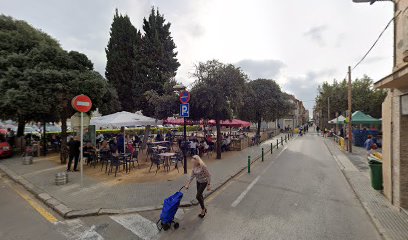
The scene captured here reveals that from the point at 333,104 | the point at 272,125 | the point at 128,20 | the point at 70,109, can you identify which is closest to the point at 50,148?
the point at 70,109

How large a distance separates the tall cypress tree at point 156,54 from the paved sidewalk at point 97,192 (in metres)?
18.8

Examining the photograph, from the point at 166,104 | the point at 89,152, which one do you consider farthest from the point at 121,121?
the point at 166,104

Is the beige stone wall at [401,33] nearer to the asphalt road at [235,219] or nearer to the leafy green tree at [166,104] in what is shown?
the asphalt road at [235,219]

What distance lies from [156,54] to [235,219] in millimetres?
27022

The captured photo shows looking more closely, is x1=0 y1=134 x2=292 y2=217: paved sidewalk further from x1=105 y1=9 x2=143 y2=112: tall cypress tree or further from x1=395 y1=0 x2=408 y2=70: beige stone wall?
x1=105 y1=9 x2=143 y2=112: tall cypress tree

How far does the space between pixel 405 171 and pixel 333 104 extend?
3983cm

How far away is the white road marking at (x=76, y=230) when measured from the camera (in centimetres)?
511

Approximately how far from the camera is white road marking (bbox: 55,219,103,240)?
5105 millimetres

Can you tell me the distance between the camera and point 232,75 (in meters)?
14.0

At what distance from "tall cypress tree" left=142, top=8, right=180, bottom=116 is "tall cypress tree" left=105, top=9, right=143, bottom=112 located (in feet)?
3.34

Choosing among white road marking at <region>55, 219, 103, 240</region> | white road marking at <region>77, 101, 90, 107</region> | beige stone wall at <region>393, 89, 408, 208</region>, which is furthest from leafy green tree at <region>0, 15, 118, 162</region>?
beige stone wall at <region>393, 89, 408, 208</region>

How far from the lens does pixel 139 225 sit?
18.5 ft

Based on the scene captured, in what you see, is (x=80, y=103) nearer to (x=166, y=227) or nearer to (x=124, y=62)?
(x=166, y=227)

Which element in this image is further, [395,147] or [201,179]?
[395,147]
